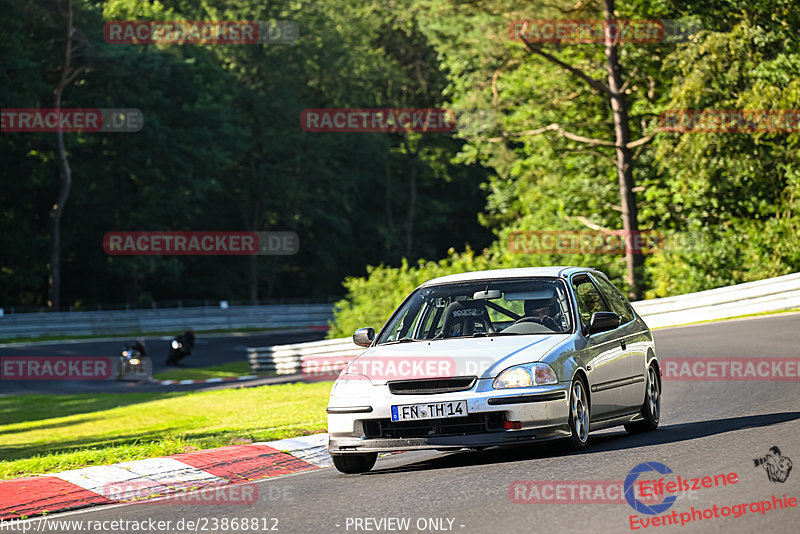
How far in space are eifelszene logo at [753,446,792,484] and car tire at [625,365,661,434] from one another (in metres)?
2.30

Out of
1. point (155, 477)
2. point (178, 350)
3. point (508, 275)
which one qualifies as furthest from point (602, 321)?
point (178, 350)

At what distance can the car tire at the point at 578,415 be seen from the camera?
29.1ft

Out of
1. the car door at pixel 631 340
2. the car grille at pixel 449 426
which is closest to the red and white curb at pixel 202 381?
the car door at pixel 631 340

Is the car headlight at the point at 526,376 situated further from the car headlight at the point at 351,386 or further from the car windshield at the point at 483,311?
the car headlight at the point at 351,386

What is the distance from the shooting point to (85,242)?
206 feet

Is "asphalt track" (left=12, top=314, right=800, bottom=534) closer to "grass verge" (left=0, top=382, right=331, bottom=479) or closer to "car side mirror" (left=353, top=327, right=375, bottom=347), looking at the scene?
"car side mirror" (left=353, top=327, right=375, bottom=347)

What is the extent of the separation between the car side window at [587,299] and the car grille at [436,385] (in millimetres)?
1658

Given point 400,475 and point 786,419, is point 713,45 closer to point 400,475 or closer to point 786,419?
point 786,419

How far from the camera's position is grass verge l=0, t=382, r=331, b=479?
1102 cm

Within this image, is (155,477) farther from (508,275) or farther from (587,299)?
→ (587,299)

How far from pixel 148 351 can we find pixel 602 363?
34406 millimetres

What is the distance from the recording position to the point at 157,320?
5488cm

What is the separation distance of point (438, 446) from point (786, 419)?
3495mm

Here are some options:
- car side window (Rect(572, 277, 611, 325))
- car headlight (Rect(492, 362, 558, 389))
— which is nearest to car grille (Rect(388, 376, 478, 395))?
car headlight (Rect(492, 362, 558, 389))
